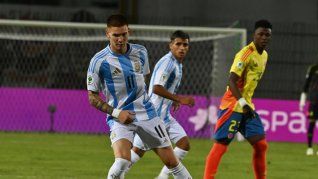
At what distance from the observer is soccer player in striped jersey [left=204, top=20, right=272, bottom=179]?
438 inches

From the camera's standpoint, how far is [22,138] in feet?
66.9

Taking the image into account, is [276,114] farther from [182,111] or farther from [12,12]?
[12,12]

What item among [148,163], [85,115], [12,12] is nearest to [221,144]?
[148,163]

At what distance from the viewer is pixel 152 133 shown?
995 centimetres

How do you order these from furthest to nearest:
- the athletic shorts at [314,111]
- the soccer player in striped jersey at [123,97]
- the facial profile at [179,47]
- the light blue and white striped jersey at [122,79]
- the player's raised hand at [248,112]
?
the athletic shorts at [314,111] < the facial profile at [179,47] < the player's raised hand at [248,112] < the light blue and white striped jersey at [122,79] < the soccer player in striped jersey at [123,97]

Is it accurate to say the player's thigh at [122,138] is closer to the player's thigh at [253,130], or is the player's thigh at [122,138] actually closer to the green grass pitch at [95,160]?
the player's thigh at [253,130]

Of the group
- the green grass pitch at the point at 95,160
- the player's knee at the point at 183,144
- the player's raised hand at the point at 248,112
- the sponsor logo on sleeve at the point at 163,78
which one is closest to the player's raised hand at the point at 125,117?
the player's raised hand at the point at 248,112

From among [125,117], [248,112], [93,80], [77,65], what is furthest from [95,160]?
[77,65]

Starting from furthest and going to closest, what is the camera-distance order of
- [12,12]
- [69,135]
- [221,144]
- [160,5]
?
[160,5], [12,12], [69,135], [221,144]

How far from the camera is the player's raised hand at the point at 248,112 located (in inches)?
428

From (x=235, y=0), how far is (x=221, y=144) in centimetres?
1741

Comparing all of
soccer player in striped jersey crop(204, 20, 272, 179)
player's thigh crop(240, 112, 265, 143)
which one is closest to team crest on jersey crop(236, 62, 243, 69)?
soccer player in striped jersey crop(204, 20, 272, 179)

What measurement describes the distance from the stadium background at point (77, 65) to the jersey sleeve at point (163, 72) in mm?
8067

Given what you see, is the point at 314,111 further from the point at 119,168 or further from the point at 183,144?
the point at 119,168
